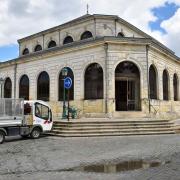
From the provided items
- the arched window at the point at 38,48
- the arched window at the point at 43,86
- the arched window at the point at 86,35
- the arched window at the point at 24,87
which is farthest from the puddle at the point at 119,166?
the arched window at the point at 38,48

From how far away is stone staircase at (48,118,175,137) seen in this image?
54.1ft

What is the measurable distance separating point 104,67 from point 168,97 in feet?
24.7

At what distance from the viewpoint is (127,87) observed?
74.2ft

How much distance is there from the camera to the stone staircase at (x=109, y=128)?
54.1 feet

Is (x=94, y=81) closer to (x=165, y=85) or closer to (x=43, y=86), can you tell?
(x=43, y=86)

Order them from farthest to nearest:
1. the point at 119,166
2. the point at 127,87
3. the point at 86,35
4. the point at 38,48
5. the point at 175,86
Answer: the point at 38,48 < the point at 175,86 < the point at 86,35 < the point at 127,87 < the point at 119,166

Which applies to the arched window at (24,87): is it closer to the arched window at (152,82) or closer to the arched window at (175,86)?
the arched window at (152,82)

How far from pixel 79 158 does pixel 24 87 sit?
19.7 metres

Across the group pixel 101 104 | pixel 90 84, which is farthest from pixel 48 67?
pixel 101 104

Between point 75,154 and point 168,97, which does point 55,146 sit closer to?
point 75,154

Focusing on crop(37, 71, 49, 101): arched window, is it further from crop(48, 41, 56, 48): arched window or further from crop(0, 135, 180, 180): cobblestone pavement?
crop(0, 135, 180, 180): cobblestone pavement

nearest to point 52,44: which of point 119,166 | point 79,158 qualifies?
point 79,158

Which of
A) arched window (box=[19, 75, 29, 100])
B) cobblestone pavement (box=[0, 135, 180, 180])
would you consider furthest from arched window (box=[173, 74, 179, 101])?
cobblestone pavement (box=[0, 135, 180, 180])

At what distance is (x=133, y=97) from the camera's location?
74.9ft
